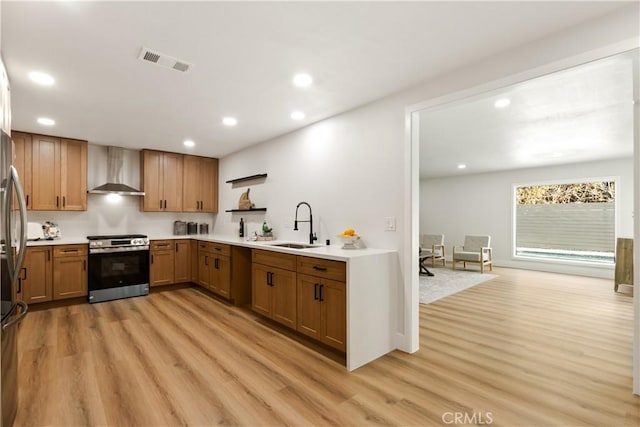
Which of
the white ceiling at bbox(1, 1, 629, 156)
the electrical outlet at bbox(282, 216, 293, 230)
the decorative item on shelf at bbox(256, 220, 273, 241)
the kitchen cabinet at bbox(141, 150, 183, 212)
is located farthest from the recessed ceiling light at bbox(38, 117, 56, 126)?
the electrical outlet at bbox(282, 216, 293, 230)

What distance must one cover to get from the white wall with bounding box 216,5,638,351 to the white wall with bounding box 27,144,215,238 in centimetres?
255

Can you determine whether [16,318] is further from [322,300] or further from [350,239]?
[350,239]

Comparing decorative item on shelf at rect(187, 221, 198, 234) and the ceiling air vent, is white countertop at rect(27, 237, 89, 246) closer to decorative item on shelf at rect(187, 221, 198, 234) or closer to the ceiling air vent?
decorative item on shelf at rect(187, 221, 198, 234)

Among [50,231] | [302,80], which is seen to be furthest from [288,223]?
[50,231]

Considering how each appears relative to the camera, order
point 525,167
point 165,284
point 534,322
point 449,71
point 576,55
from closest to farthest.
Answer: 1. point 576,55
2. point 449,71
3. point 534,322
4. point 165,284
5. point 525,167

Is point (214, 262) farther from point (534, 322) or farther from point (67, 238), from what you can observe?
point (534, 322)

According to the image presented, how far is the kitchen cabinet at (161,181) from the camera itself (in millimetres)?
5270

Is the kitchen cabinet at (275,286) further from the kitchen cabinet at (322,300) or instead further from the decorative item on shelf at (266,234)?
the decorative item on shelf at (266,234)

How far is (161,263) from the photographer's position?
504 centimetres

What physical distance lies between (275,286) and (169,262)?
2675 millimetres

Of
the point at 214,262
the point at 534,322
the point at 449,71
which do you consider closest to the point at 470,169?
the point at 534,322

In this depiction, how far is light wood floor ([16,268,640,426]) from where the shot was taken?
1933mm

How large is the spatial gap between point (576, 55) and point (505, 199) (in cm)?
678

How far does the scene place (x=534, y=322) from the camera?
362cm
